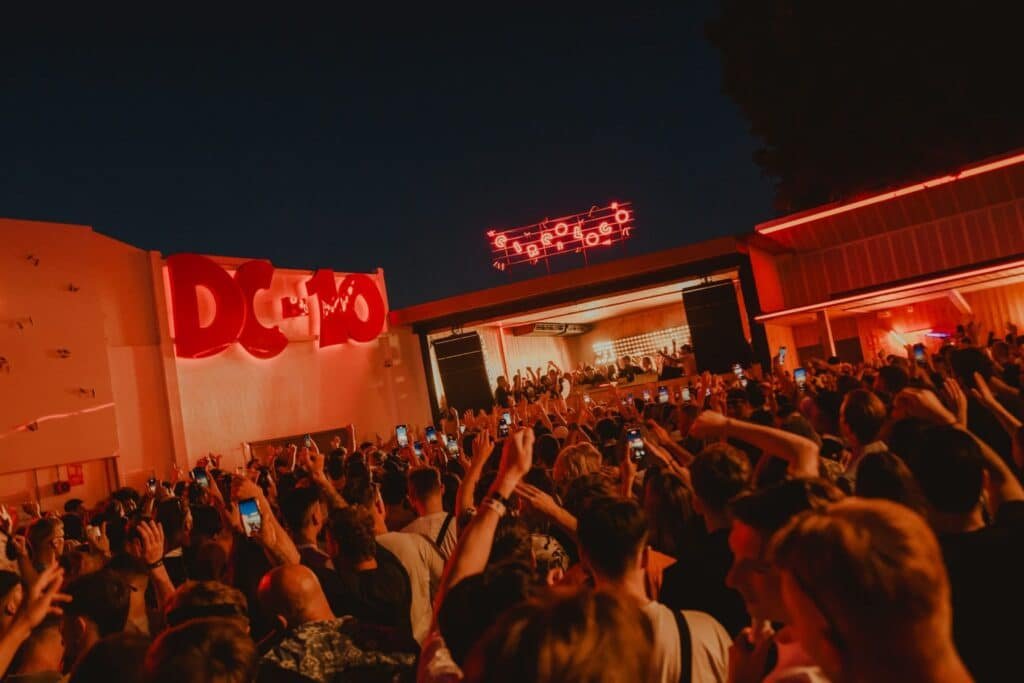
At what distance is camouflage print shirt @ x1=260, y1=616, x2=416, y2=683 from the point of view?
7.75 ft

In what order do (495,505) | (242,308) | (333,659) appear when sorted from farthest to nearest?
1. (242,308)
2. (495,505)
3. (333,659)

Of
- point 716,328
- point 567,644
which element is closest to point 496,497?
point 567,644

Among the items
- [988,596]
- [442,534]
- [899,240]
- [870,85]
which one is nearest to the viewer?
[988,596]

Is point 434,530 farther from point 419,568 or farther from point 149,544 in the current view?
point 149,544

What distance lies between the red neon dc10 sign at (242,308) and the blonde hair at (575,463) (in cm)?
1506

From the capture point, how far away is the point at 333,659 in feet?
7.87

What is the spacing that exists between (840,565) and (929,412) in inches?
115

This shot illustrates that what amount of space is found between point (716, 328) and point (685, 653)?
60.1 ft

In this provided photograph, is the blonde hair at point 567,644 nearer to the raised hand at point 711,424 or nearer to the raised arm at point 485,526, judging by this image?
the raised arm at point 485,526

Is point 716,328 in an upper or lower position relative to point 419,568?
upper

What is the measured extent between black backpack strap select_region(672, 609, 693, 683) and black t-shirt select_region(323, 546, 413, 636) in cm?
156

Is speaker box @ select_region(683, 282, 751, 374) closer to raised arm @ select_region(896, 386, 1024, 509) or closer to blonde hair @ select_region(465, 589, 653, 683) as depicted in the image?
raised arm @ select_region(896, 386, 1024, 509)

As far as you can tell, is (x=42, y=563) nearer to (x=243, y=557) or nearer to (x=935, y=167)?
(x=243, y=557)

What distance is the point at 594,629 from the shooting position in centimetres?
140
